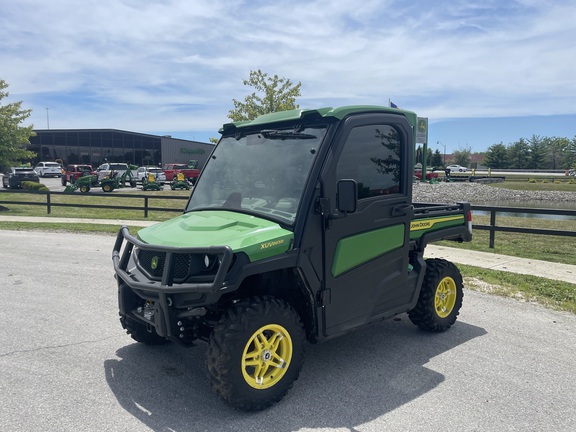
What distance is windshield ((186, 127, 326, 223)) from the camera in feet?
12.8

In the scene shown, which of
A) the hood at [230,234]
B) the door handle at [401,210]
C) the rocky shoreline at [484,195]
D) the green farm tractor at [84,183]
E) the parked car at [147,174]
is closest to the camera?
the hood at [230,234]

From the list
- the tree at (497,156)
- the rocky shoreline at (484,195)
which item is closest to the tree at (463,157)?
the tree at (497,156)

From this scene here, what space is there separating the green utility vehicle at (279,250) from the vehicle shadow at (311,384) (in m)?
0.19

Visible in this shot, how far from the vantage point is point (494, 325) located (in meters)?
5.67

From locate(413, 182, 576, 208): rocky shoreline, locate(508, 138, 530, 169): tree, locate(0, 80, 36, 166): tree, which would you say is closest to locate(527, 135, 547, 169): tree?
locate(508, 138, 530, 169): tree

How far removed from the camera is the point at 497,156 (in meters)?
108

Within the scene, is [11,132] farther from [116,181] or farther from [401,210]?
[401,210]

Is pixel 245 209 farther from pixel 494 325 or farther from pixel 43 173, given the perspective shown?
pixel 43 173

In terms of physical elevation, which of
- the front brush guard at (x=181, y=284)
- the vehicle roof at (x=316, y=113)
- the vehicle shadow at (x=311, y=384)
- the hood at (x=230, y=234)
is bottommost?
the vehicle shadow at (x=311, y=384)

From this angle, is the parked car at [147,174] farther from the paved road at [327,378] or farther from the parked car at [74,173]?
the paved road at [327,378]

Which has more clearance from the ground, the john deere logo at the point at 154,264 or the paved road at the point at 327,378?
the john deere logo at the point at 154,264

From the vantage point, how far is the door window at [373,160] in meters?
4.10

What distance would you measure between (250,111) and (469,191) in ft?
79.2

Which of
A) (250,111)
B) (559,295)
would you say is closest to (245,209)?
(559,295)
